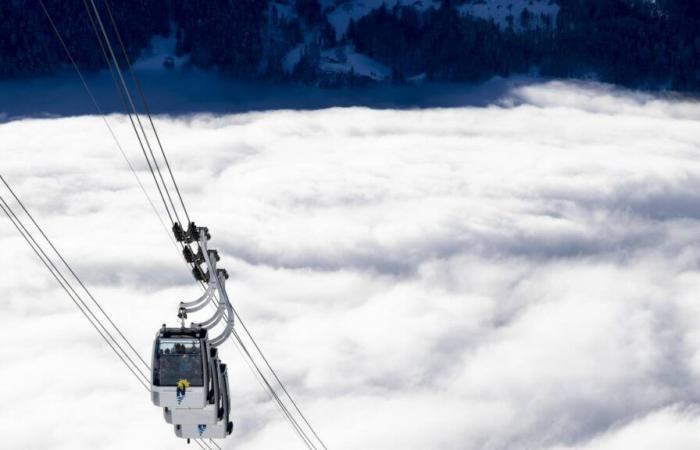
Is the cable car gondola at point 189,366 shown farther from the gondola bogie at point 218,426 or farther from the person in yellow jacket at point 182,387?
the gondola bogie at point 218,426

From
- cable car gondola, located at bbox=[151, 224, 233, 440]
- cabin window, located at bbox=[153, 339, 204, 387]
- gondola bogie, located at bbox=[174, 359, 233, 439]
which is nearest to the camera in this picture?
cable car gondola, located at bbox=[151, 224, 233, 440]

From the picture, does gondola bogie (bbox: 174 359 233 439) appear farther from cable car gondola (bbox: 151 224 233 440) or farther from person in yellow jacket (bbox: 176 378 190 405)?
person in yellow jacket (bbox: 176 378 190 405)

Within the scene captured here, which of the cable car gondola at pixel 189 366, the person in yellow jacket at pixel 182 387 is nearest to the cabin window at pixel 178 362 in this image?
the cable car gondola at pixel 189 366

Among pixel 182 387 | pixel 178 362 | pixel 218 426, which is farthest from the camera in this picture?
pixel 218 426

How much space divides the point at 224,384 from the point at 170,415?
300cm

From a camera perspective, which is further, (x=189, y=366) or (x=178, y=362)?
(x=189, y=366)

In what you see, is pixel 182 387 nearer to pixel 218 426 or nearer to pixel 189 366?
pixel 189 366

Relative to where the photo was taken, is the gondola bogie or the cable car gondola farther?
the gondola bogie

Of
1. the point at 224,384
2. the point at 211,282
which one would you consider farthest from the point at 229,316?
the point at 224,384

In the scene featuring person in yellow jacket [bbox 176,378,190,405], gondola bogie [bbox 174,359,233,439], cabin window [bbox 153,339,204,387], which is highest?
cabin window [bbox 153,339,204,387]

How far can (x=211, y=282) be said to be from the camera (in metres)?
51.2

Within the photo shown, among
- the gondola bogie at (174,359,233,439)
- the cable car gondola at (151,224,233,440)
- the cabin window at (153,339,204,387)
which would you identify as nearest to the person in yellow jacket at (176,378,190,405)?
the cable car gondola at (151,224,233,440)

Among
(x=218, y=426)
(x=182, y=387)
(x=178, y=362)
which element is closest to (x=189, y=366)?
(x=178, y=362)

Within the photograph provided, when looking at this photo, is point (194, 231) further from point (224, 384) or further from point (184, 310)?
point (224, 384)
